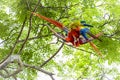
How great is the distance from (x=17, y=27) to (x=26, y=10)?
1.63m

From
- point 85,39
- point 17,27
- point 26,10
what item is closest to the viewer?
point 85,39

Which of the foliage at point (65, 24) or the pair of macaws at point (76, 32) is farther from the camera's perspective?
the foliage at point (65, 24)

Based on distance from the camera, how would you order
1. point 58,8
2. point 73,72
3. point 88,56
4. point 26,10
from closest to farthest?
point 26,10, point 58,8, point 88,56, point 73,72

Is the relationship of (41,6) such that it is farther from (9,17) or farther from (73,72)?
(73,72)

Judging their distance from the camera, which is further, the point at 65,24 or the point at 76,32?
the point at 65,24

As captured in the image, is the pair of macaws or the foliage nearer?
the pair of macaws

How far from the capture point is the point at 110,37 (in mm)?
7820

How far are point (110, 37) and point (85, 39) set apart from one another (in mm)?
2311

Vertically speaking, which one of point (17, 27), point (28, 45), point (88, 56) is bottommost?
point (88, 56)

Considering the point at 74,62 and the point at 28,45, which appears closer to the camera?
the point at 28,45

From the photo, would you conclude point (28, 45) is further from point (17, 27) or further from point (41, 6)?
point (41, 6)

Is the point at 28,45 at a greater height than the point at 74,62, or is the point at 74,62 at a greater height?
the point at 28,45

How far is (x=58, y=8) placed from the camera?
8086 millimetres

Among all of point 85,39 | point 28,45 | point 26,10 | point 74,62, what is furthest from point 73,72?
point 85,39
